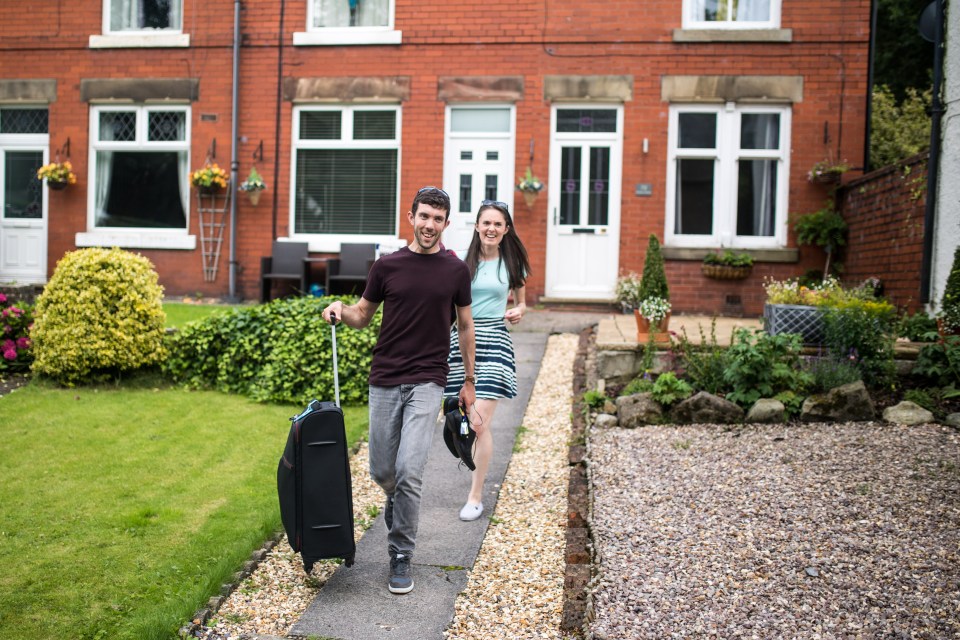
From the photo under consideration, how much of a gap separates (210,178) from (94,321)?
5488mm

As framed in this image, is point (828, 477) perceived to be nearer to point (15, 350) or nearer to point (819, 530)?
point (819, 530)

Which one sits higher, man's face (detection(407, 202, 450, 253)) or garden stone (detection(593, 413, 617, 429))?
man's face (detection(407, 202, 450, 253))

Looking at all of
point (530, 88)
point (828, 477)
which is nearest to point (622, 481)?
point (828, 477)

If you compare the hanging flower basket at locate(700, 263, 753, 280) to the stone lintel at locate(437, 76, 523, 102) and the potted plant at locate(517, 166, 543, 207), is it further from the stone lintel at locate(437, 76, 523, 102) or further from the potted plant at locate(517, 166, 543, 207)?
the stone lintel at locate(437, 76, 523, 102)

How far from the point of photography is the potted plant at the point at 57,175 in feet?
42.3

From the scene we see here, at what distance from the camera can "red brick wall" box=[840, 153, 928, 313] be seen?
868 cm

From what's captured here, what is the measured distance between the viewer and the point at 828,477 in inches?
187

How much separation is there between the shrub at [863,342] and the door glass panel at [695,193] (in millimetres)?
5800

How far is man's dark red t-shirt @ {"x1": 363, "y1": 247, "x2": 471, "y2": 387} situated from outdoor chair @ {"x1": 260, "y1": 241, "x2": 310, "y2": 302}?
851cm

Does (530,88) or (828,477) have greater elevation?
(530,88)

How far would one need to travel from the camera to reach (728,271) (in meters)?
11.6

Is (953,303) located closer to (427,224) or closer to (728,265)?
(427,224)

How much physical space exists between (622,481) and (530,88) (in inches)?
326

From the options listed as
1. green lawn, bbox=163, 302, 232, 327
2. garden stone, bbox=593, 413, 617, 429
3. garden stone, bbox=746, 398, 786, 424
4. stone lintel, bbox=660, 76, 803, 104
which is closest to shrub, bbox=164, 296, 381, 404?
green lawn, bbox=163, 302, 232, 327
